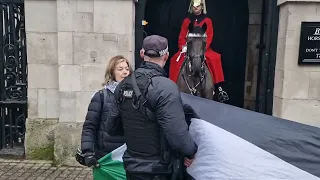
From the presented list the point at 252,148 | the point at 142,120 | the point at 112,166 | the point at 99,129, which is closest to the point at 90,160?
the point at 112,166

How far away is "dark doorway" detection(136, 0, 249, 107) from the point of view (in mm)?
7512

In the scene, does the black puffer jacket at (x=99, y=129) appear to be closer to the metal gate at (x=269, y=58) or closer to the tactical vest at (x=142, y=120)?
the tactical vest at (x=142, y=120)

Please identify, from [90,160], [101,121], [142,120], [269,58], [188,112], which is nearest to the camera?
[142,120]

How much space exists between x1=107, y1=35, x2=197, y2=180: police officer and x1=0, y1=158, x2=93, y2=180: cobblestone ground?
3.04 meters

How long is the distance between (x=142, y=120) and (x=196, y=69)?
265 centimetres

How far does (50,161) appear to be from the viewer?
20.1 ft

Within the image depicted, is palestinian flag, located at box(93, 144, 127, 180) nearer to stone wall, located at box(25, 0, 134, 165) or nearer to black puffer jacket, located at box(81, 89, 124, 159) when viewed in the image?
black puffer jacket, located at box(81, 89, 124, 159)

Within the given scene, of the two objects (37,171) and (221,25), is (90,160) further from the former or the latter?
(221,25)

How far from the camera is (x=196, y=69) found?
500 cm

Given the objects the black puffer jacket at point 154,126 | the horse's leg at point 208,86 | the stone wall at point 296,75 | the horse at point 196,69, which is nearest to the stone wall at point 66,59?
the horse at point 196,69

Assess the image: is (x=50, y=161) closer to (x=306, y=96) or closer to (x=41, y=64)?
(x=41, y=64)

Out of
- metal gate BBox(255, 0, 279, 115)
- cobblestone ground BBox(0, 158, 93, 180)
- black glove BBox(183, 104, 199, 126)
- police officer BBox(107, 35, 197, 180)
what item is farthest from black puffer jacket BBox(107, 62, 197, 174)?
metal gate BBox(255, 0, 279, 115)

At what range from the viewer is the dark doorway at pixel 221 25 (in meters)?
7.51

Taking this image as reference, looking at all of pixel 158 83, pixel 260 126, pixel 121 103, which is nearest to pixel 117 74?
pixel 121 103
